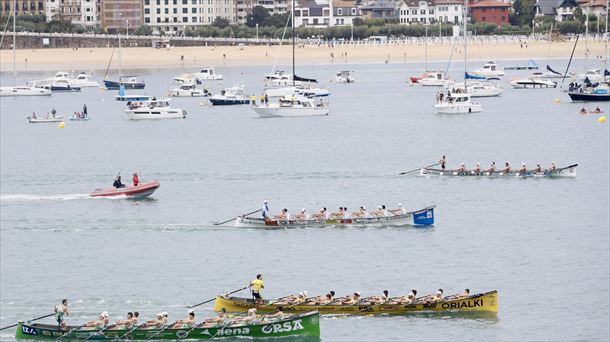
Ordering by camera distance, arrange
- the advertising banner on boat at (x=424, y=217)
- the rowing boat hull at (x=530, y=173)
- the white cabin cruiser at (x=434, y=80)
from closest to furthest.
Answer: the advertising banner on boat at (x=424, y=217) < the rowing boat hull at (x=530, y=173) < the white cabin cruiser at (x=434, y=80)

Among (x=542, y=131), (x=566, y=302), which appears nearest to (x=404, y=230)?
(x=566, y=302)

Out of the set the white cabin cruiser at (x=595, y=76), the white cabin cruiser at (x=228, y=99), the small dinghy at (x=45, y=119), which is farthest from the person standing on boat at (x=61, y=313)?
the white cabin cruiser at (x=595, y=76)

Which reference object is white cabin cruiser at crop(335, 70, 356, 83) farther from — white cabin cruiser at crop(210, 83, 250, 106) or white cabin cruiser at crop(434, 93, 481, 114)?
white cabin cruiser at crop(434, 93, 481, 114)

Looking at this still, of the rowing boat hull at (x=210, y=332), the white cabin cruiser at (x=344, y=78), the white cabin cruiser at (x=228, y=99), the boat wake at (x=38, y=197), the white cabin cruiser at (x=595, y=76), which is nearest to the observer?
the rowing boat hull at (x=210, y=332)

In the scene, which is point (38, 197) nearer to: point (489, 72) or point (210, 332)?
point (210, 332)

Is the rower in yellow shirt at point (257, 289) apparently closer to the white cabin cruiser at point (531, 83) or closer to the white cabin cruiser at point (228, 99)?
the white cabin cruiser at point (228, 99)

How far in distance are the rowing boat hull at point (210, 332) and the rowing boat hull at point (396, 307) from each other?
245 centimetres

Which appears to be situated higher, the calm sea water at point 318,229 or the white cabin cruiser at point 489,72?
the white cabin cruiser at point 489,72

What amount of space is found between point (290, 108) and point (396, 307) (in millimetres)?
77162

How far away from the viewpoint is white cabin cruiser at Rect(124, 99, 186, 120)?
133750mm

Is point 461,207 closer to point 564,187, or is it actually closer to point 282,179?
point 564,187

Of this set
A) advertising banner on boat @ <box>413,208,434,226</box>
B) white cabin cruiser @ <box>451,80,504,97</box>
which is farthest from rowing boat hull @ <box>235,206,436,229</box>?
white cabin cruiser @ <box>451,80,504,97</box>

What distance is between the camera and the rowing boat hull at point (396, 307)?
5400cm

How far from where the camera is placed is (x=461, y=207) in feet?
256
